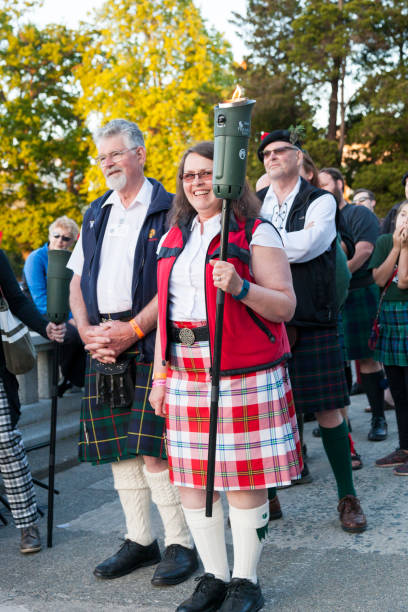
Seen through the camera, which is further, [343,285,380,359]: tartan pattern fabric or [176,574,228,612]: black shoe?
[343,285,380,359]: tartan pattern fabric

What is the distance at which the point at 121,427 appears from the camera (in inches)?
146

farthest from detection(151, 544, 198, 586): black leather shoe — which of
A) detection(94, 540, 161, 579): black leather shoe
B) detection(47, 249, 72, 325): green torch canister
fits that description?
detection(47, 249, 72, 325): green torch canister

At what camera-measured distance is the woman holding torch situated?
9.71 feet

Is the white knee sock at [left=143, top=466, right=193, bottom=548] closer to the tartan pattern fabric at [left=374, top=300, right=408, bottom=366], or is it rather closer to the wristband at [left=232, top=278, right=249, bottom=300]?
the wristband at [left=232, top=278, right=249, bottom=300]

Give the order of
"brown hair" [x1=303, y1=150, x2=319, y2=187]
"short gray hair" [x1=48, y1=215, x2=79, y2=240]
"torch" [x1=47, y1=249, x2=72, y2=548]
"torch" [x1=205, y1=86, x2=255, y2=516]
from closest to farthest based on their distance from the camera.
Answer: "torch" [x1=205, y1=86, x2=255, y2=516] → "torch" [x1=47, y1=249, x2=72, y2=548] → "brown hair" [x1=303, y1=150, x2=319, y2=187] → "short gray hair" [x1=48, y1=215, x2=79, y2=240]

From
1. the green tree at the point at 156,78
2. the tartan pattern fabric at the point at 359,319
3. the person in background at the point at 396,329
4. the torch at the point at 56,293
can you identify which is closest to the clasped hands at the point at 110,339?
the torch at the point at 56,293

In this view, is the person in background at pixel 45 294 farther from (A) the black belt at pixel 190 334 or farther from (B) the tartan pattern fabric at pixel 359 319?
(A) the black belt at pixel 190 334

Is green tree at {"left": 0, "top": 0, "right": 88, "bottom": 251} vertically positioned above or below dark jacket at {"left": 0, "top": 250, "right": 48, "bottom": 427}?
above

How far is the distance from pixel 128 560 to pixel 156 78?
69.1 feet

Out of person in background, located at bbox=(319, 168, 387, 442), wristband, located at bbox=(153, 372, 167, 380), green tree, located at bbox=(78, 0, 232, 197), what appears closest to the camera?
wristband, located at bbox=(153, 372, 167, 380)

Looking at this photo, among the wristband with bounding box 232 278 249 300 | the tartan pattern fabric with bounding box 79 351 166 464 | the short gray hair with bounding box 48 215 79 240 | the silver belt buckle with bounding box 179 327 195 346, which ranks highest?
the short gray hair with bounding box 48 215 79 240

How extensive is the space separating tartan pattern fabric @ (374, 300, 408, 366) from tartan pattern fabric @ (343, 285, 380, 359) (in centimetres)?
80

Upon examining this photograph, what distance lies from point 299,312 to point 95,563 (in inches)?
66.8

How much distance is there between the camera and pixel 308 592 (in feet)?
10.7
